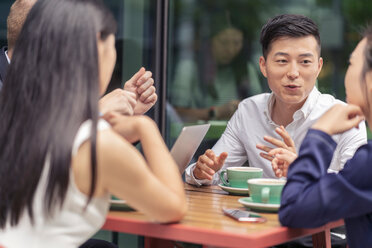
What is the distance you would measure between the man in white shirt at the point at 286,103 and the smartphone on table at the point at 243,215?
664 millimetres

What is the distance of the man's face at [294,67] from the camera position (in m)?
2.62

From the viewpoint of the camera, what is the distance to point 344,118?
1656mm

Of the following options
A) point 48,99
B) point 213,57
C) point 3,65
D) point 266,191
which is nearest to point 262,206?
point 266,191

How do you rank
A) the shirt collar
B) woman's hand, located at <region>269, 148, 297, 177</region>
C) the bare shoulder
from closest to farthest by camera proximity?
the bare shoulder → woman's hand, located at <region>269, 148, 297, 177</region> → the shirt collar

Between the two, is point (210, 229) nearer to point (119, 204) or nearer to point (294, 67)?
point (119, 204)

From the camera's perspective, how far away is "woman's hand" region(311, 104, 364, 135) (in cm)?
163

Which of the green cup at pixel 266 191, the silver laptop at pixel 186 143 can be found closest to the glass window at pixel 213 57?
the silver laptop at pixel 186 143

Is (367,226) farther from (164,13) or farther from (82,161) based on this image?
(164,13)

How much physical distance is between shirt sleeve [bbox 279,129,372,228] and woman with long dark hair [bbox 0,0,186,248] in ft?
1.05

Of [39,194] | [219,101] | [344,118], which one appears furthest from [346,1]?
[39,194]

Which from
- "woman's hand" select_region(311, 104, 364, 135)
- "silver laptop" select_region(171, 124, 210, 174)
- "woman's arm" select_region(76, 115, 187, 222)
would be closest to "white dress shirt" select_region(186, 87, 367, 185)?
"silver laptop" select_region(171, 124, 210, 174)

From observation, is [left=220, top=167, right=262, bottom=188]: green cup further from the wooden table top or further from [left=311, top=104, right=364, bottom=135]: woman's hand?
[left=311, top=104, right=364, bottom=135]: woman's hand

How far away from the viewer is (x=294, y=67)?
261 centimetres

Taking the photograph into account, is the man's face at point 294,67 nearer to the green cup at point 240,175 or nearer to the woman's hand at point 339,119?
the green cup at point 240,175
